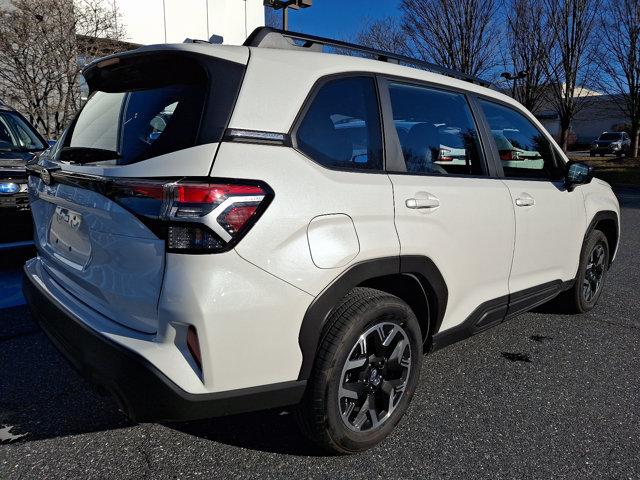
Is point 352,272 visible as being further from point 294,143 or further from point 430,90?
point 430,90

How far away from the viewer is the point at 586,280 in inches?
168

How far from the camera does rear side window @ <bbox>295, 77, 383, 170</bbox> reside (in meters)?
2.14

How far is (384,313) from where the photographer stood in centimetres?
229

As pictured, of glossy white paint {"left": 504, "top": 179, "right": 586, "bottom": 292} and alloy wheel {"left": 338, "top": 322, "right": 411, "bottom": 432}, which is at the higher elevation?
glossy white paint {"left": 504, "top": 179, "right": 586, "bottom": 292}

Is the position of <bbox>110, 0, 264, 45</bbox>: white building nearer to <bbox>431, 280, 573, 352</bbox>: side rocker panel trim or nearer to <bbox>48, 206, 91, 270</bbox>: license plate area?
<bbox>431, 280, 573, 352</bbox>: side rocker panel trim

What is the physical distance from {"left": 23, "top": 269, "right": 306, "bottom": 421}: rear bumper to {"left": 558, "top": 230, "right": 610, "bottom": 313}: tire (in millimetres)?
2915

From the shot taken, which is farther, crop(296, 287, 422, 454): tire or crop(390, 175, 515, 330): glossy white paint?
crop(390, 175, 515, 330): glossy white paint

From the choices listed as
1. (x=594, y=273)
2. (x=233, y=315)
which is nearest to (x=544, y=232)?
(x=594, y=273)

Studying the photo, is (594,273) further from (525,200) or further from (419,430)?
(419,430)

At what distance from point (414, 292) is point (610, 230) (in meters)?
2.82

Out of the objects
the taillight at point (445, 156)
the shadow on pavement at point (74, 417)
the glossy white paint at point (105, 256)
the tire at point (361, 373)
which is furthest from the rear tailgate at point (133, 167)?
the taillight at point (445, 156)

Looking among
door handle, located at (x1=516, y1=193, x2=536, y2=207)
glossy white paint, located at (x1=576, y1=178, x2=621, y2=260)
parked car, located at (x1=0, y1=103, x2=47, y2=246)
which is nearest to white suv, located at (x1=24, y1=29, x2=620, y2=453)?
door handle, located at (x1=516, y1=193, x2=536, y2=207)

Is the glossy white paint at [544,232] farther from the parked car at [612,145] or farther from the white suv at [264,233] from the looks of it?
the parked car at [612,145]

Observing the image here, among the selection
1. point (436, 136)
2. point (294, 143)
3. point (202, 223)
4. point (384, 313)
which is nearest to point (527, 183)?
point (436, 136)
